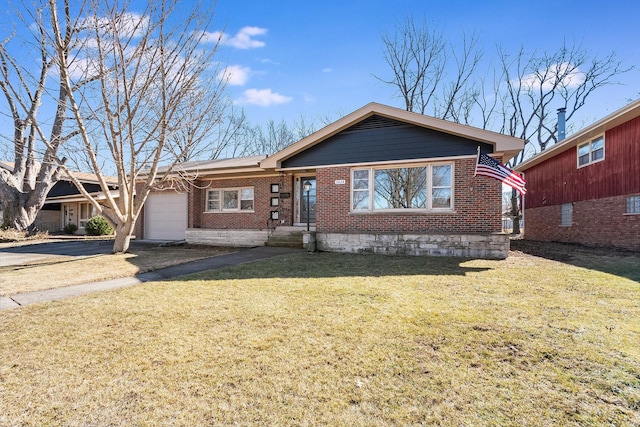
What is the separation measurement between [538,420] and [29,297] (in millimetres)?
6712

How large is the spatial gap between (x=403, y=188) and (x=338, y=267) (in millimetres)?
4597

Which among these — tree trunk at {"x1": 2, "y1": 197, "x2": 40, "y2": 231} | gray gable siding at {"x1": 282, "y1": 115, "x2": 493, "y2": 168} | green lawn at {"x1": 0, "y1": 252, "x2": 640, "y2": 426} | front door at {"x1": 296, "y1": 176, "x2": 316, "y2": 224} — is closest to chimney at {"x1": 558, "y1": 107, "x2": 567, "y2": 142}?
gray gable siding at {"x1": 282, "y1": 115, "x2": 493, "y2": 168}

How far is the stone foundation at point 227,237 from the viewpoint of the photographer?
12.7m

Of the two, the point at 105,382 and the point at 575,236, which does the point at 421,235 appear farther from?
the point at 575,236

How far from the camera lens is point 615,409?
216cm

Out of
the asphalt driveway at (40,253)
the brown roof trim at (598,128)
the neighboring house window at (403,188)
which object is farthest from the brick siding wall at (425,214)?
the asphalt driveway at (40,253)

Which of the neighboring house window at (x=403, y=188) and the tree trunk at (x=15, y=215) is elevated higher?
the neighboring house window at (x=403, y=188)

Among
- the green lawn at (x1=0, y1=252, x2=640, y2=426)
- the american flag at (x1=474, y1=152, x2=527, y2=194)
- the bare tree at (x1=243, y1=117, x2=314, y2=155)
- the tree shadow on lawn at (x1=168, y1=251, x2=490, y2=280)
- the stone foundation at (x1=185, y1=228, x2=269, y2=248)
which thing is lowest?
the green lawn at (x1=0, y1=252, x2=640, y2=426)

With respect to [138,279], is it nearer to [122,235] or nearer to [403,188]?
[122,235]

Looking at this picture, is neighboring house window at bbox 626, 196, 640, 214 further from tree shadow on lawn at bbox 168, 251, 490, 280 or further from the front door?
the front door

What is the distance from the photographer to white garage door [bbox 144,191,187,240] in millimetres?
14914

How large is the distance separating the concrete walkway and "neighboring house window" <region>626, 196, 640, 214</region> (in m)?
12.8

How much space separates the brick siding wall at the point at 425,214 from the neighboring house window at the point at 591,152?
320 inches

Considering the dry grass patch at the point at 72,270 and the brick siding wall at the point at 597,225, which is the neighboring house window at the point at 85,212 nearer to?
the dry grass patch at the point at 72,270
